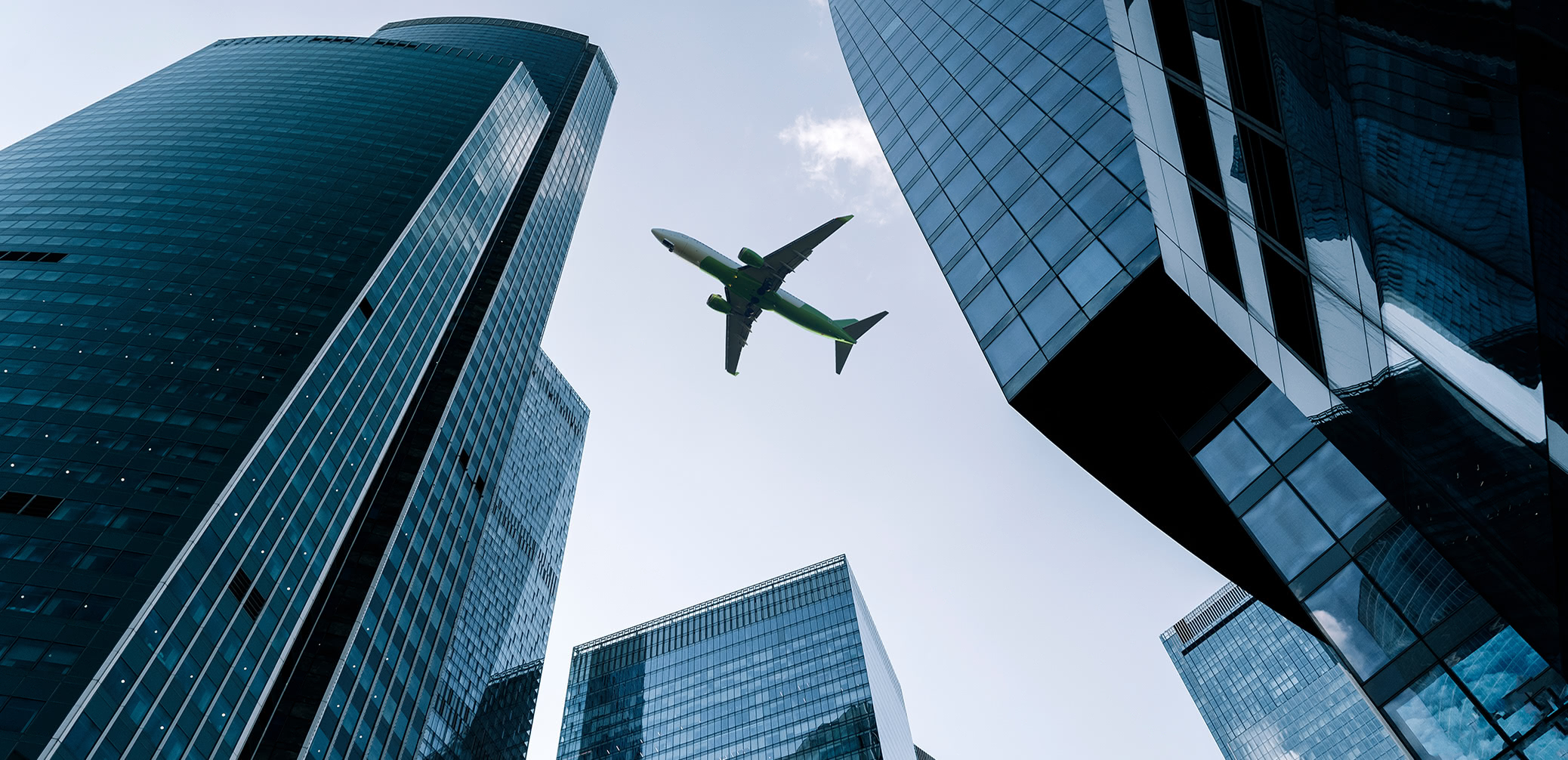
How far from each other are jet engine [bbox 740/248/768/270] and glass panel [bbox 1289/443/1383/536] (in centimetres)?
5270

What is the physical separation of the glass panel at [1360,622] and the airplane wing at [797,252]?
180 ft

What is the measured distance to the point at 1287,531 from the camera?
17.1m

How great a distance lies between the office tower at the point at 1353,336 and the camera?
264 inches

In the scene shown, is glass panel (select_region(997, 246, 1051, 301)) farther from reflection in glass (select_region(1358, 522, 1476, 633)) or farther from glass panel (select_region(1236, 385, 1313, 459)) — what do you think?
reflection in glass (select_region(1358, 522, 1476, 633))

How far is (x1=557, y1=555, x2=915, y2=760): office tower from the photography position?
11525 centimetres

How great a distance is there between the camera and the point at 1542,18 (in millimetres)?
5094

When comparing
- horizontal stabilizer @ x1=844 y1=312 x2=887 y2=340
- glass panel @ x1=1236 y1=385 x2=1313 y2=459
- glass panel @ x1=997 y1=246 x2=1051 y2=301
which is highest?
horizontal stabilizer @ x1=844 y1=312 x2=887 y2=340

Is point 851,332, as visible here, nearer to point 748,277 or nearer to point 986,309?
point 748,277

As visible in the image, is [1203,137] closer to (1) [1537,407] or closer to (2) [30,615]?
(1) [1537,407]

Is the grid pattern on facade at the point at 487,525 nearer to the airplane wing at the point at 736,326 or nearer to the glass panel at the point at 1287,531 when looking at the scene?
the airplane wing at the point at 736,326

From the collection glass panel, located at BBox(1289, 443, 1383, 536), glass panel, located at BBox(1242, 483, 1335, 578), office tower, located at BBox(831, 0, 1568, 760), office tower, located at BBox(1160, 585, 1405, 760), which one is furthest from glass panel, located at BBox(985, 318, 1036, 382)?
office tower, located at BBox(1160, 585, 1405, 760)

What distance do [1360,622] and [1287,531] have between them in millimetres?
2249

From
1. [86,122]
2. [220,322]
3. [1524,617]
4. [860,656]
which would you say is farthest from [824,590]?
[1524,617]

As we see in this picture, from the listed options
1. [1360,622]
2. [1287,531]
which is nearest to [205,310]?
[1287,531]
